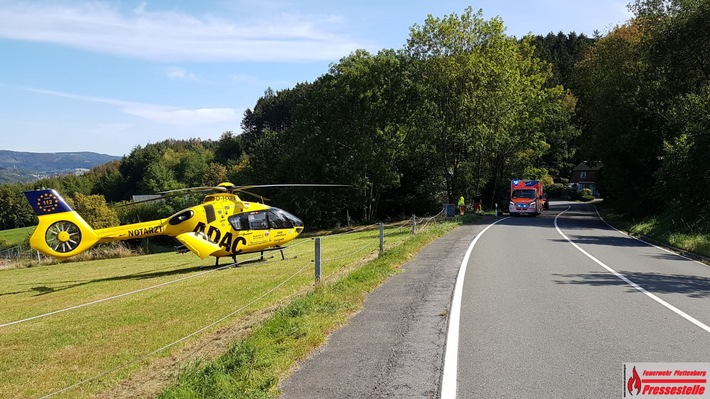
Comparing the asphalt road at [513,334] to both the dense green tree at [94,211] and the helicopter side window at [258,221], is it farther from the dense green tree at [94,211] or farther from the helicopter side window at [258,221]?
the dense green tree at [94,211]

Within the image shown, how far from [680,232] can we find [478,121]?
19988 millimetres

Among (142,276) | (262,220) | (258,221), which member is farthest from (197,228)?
(142,276)

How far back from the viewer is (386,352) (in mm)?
6277

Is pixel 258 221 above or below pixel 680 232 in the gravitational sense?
above

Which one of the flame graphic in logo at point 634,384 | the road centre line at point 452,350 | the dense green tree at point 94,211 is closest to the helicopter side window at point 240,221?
the road centre line at point 452,350

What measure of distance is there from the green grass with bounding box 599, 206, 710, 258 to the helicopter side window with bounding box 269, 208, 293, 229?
15.4 meters

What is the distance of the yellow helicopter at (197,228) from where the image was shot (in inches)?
748

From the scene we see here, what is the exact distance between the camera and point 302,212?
152 feet

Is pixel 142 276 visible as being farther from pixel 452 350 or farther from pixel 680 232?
pixel 680 232

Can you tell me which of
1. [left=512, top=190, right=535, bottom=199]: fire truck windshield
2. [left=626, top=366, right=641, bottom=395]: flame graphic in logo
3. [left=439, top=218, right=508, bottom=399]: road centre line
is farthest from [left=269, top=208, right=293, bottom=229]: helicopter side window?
[left=512, top=190, right=535, bottom=199]: fire truck windshield

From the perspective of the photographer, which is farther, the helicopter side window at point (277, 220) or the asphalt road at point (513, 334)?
the helicopter side window at point (277, 220)

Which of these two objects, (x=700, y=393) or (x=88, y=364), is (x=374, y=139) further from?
(x=700, y=393)

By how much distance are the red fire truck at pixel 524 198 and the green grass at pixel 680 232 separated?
31.2 ft

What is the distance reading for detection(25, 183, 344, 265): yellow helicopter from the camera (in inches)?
748
